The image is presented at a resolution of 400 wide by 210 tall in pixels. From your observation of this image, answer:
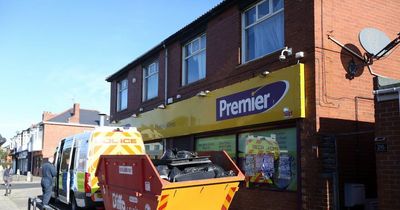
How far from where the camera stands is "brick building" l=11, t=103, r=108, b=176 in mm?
54500

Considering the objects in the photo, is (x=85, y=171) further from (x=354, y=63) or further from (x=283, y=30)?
(x=354, y=63)

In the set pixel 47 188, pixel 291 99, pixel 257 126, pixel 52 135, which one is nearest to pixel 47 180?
pixel 47 188

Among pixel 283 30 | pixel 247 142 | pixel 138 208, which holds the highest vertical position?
pixel 283 30

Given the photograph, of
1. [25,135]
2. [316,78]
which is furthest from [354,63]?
[25,135]

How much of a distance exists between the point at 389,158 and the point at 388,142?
0.25 meters

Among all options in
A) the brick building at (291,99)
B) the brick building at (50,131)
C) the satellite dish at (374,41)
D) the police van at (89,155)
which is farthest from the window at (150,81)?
the brick building at (50,131)

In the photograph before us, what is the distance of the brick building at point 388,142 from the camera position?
278 inches

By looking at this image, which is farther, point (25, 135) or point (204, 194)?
point (25, 135)

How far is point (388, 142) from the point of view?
285 inches

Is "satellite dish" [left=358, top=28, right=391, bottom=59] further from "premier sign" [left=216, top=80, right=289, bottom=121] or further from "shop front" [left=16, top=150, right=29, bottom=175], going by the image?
"shop front" [left=16, top=150, right=29, bottom=175]

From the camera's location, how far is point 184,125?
15.1m

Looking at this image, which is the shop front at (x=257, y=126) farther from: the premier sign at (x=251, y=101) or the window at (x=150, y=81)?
the window at (x=150, y=81)

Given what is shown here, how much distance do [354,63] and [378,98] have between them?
289 centimetres

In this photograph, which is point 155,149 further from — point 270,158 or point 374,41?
point 374,41
